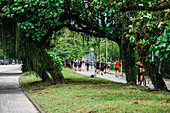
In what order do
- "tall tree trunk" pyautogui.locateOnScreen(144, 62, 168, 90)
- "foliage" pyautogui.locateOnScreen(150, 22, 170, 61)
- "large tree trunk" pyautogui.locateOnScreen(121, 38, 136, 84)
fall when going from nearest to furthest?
"foliage" pyautogui.locateOnScreen(150, 22, 170, 61), "tall tree trunk" pyautogui.locateOnScreen(144, 62, 168, 90), "large tree trunk" pyautogui.locateOnScreen(121, 38, 136, 84)

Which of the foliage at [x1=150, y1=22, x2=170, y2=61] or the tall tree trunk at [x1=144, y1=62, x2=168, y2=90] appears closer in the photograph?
the foliage at [x1=150, y1=22, x2=170, y2=61]

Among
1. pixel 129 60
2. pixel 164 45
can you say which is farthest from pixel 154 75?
pixel 164 45

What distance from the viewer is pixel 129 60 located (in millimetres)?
15688

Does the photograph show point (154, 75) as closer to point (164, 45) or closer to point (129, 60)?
point (129, 60)

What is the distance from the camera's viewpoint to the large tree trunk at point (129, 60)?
1555 cm

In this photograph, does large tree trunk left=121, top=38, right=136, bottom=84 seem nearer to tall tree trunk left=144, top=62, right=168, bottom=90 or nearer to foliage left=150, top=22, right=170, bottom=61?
tall tree trunk left=144, top=62, right=168, bottom=90

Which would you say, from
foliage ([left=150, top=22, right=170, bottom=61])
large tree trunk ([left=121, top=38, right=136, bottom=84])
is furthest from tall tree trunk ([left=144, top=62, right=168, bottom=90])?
foliage ([left=150, top=22, right=170, bottom=61])

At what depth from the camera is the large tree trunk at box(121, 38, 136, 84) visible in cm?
1555

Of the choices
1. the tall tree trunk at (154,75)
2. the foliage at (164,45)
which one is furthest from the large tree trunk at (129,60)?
the foliage at (164,45)

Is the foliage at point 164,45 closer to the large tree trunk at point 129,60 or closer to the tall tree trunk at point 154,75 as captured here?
the tall tree trunk at point 154,75

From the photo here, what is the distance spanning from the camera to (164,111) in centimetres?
708

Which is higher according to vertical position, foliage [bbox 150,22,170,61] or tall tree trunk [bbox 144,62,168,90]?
foliage [bbox 150,22,170,61]

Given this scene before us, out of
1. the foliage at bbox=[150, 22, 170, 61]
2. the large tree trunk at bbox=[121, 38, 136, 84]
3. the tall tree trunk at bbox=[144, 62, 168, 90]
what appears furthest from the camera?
the large tree trunk at bbox=[121, 38, 136, 84]

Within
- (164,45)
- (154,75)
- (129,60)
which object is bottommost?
(154,75)
